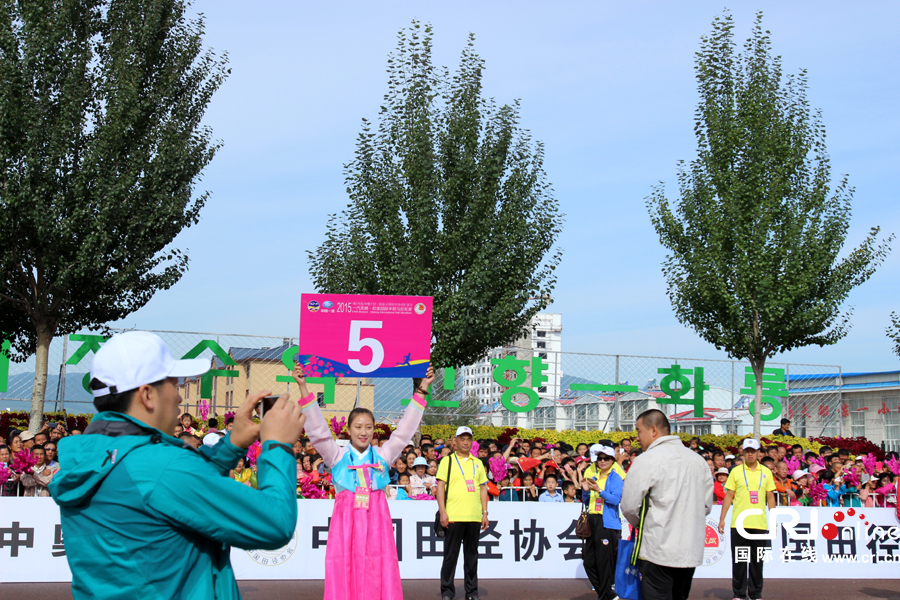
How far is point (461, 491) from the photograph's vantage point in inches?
370

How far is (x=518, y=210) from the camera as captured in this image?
20375mm

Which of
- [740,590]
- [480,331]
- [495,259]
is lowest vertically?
[740,590]

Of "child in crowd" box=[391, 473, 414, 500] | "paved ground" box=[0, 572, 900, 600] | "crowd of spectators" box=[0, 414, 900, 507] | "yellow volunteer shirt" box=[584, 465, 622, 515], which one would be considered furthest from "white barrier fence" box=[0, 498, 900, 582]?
"yellow volunteer shirt" box=[584, 465, 622, 515]

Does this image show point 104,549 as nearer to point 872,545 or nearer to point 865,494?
point 872,545

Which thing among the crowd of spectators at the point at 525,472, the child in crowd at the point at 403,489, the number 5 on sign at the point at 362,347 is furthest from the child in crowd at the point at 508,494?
the number 5 on sign at the point at 362,347

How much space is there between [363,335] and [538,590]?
6835mm

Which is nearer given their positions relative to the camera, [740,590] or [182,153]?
[740,590]

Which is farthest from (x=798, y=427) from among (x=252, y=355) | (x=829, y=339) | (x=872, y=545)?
(x=252, y=355)

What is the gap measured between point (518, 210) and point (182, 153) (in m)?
7.55

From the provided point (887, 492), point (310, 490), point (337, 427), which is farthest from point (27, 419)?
point (887, 492)

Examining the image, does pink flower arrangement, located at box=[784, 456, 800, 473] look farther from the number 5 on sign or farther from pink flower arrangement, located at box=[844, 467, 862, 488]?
the number 5 on sign

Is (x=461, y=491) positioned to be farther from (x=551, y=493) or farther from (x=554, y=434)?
(x=554, y=434)

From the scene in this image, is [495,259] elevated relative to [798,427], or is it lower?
elevated

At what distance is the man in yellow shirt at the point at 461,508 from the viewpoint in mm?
9320
